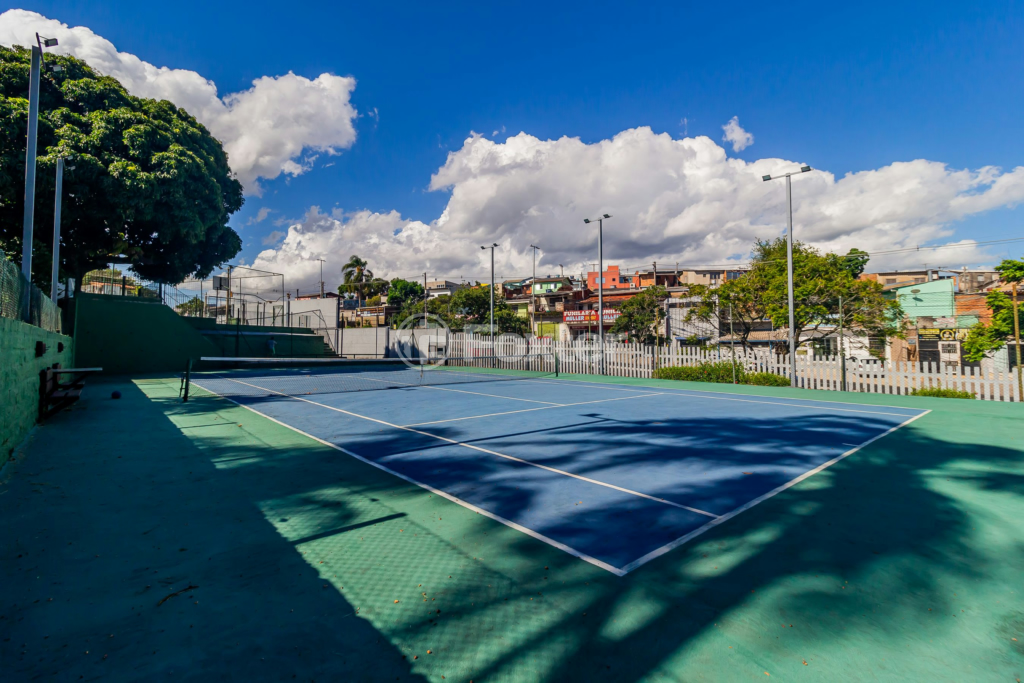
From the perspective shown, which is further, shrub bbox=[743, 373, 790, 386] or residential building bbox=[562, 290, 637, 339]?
residential building bbox=[562, 290, 637, 339]

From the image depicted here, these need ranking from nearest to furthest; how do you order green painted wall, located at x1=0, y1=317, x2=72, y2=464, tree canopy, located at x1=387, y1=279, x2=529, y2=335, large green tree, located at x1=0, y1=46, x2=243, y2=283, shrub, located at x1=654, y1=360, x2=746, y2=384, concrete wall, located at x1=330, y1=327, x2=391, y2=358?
green painted wall, located at x1=0, y1=317, x2=72, y2=464 < shrub, located at x1=654, y1=360, x2=746, y2=384 < large green tree, located at x1=0, y1=46, x2=243, y2=283 < concrete wall, located at x1=330, y1=327, x2=391, y2=358 < tree canopy, located at x1=387, y1=279, x2=529, y2=335

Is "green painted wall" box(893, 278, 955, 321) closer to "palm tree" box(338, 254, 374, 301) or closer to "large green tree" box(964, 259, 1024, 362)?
"large green tree" box(964, 259, 1024, 362)

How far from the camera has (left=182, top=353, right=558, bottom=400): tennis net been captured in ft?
50.9

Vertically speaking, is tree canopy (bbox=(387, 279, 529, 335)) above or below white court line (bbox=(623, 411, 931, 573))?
above

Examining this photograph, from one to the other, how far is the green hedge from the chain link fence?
60.3 feet

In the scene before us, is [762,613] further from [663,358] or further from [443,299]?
[443,299]

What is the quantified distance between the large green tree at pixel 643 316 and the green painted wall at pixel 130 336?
37767 millimetres

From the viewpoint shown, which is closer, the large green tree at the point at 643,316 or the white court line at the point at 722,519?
the white court line at the point at 722,519

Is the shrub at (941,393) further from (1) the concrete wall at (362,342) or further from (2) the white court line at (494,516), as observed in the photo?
(1) the concrete wall at (362,342)

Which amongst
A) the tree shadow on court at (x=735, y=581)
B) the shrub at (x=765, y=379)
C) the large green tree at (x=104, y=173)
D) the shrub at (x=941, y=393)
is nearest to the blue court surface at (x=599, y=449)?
the tree shadow on court at (x=735, y=581)

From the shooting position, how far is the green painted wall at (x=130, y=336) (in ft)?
74.1

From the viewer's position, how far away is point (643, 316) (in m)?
49.3

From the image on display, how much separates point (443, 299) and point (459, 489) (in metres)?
69.7

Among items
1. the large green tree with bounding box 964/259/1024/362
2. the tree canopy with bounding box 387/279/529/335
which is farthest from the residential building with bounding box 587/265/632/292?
the large green tree with bounding box 964/259/1024/362
